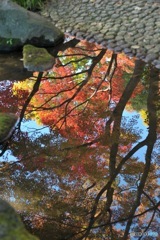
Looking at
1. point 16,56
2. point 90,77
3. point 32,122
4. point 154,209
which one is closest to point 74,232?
point 154,209

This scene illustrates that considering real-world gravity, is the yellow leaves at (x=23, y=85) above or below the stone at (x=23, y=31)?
below

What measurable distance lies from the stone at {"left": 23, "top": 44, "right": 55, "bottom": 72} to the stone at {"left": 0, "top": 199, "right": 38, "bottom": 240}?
5704 mm

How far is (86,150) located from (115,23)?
4.95 m

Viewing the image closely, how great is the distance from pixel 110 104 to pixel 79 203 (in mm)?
2952

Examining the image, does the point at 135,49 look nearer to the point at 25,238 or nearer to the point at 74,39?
the point at 74,39

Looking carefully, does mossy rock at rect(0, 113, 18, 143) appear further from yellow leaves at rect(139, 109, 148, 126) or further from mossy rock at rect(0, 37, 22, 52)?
mossy rock at rect(0, 37, 22, 52)

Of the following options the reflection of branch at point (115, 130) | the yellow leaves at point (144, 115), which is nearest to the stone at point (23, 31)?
the reflection of branch at point (115, 130)

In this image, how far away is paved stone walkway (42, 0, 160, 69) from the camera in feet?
30.6

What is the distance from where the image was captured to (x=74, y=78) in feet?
29.9

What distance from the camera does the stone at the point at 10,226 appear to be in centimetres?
372

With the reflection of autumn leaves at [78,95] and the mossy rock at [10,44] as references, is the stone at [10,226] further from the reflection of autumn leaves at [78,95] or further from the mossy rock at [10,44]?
the mossy rock at [10,44]

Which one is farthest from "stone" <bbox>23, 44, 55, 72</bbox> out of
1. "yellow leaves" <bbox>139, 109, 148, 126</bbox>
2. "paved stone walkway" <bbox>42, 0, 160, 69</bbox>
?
"yellow leaves" <bbox>139, 109, 148, 126</bbox>

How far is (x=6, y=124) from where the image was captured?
277 inches

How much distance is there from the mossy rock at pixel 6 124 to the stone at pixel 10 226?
2954mm
